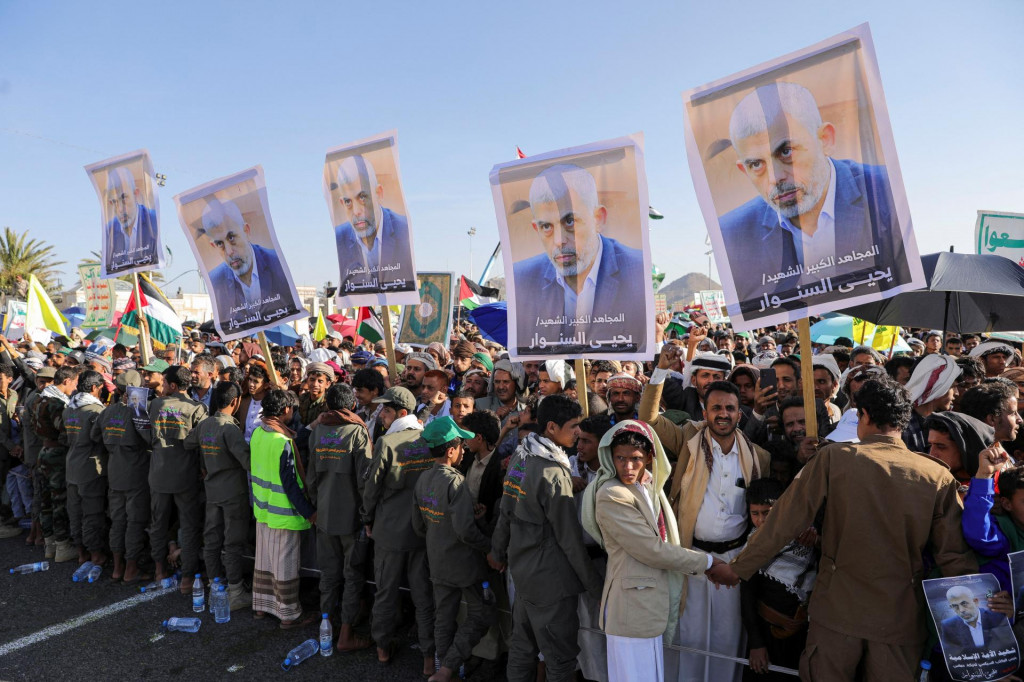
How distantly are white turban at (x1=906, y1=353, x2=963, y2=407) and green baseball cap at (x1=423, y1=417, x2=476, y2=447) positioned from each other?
115 inches

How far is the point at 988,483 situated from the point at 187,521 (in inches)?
236

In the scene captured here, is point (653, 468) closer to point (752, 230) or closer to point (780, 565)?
point (780, 565)

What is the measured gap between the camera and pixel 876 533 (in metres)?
2.81

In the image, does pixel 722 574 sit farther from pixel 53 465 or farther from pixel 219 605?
pixel 53 465

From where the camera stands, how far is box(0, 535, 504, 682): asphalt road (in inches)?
175

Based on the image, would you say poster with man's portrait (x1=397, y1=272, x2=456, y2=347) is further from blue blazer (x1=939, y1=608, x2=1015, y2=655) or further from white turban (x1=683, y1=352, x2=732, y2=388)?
blue blazer (x1=939, y1=608, x2=1015, y2=655)

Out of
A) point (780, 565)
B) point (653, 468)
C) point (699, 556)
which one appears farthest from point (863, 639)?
point (653, 468)

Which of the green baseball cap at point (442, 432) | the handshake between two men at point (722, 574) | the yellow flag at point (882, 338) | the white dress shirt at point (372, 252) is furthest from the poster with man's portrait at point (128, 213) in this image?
the yellow flag at point (882, 338)

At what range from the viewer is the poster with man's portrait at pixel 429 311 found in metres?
9.56

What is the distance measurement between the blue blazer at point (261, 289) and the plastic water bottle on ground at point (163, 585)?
2390mm

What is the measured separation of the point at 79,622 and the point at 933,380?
6768 millimetres

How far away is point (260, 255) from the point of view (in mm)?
6199

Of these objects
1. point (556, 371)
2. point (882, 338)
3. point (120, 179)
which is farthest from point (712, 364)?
point (882, 338)

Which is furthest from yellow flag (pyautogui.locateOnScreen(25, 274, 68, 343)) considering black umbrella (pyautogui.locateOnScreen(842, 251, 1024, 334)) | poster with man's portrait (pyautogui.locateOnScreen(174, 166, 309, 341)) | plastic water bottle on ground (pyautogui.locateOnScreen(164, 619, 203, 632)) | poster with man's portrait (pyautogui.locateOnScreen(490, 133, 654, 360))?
black umbrella (pyautogui.locateOnScreen(842, 251, 1024, 334))
